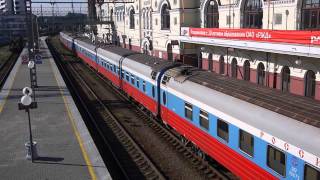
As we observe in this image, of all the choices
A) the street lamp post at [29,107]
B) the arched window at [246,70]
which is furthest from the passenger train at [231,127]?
the arched window at [246,70]

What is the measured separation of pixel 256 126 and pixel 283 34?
41.9 ft

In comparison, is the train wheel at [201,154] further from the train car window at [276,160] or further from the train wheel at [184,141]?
the train car window at [276,160]

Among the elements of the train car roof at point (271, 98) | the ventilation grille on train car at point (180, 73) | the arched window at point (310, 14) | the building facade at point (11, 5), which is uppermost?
the building facade at point (11, 5)

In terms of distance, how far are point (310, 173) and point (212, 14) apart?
28.3 metres

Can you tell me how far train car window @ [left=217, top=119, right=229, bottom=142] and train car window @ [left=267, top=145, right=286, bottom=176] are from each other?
2142 millimetres

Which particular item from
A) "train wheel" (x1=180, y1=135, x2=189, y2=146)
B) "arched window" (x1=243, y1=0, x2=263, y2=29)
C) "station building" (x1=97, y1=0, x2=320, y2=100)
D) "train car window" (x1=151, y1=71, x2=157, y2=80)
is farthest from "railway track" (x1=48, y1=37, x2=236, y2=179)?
"arched window" (x1=243, y1=0, x2=263, y2=29)

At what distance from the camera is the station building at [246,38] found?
22.1 metres

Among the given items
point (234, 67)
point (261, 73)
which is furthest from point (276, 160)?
point (234, 67)

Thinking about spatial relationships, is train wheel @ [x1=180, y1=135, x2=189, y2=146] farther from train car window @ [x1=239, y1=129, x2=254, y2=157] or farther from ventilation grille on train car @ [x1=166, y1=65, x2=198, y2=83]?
train car window @ [x1=239, y1=129, x2=254, y2=157]

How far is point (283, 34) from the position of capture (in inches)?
837

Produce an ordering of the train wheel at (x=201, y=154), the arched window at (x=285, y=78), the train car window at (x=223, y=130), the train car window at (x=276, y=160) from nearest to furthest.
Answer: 1. the train car window at (x=276, y=160)
2. the train car window at (x=223, y=130)
3. the train wheel at (x=201, y=154)
4. the arched window at (x=285, y=78)

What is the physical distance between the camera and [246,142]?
10516 millimetres

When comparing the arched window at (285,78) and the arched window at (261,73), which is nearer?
A: the arched window at (285,78)

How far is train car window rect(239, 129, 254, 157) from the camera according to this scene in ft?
33.8
